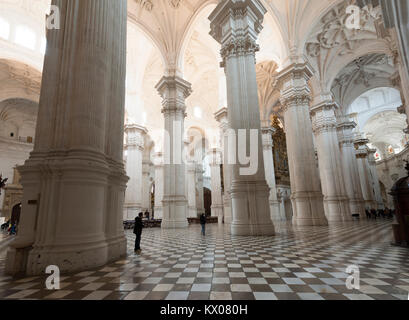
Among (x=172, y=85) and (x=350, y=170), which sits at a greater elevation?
(x=172, y=85)

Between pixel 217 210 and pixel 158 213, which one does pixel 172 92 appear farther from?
pixel 217 210

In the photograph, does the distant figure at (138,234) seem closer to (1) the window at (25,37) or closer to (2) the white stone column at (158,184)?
(2) the white stone column at (158,184)

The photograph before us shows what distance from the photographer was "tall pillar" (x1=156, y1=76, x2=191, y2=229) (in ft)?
42.6

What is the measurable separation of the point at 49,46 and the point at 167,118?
30.7 ft

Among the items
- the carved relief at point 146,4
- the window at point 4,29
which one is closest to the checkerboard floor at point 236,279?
the carved relief at point 146,4

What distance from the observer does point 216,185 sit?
22719 millimetres

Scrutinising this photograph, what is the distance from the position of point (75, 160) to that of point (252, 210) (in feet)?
19.2

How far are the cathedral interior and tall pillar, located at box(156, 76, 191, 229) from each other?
0.25 feet

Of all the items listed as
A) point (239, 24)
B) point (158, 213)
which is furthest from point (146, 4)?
point (158, 213)

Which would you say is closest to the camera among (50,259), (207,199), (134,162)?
(50,259)

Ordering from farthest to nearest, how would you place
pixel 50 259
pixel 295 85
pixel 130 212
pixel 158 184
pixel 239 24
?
pixel 158 184 < pixel 130 212 < pixel 295 85 < pixel 239 24 < pixel 50 259

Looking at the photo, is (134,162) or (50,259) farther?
(134,162)

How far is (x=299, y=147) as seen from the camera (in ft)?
41.8

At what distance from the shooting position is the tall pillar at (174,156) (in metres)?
13.0
